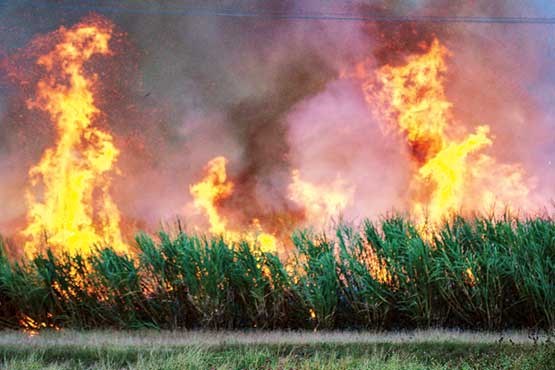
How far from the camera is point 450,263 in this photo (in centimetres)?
999

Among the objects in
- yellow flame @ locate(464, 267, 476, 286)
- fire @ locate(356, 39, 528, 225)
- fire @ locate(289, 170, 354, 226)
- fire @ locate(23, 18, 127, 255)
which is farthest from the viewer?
fire @ locate(289, 170, 354, 226)

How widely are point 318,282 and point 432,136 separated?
11.8m

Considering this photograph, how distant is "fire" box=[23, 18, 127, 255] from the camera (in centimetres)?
1853

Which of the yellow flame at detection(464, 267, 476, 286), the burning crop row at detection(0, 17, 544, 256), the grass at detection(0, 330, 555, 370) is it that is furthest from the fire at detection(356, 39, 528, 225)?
the grass at detection(0, 330, 555, 370)

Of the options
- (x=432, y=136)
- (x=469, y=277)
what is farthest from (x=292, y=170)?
(x=469, y=277)

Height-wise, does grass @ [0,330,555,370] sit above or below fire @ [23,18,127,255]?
below

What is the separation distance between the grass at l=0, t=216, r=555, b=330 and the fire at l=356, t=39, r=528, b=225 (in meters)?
9.48

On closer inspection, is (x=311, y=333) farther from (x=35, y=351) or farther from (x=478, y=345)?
(x=35, y=351)

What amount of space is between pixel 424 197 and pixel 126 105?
8.70 metres

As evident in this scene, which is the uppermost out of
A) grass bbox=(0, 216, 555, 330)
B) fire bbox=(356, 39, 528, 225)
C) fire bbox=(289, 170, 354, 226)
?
fire bbox=(356, 39, 528, 225)

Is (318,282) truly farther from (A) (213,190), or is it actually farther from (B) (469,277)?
(A) (213,190)

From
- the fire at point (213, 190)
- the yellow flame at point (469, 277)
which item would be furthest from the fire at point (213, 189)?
the yellow flame at point (469, 277)

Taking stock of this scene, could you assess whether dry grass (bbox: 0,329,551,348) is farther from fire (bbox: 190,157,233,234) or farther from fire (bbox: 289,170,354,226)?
fire (bbox: 289,170,354,226)

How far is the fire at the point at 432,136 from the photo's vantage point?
795 inches
